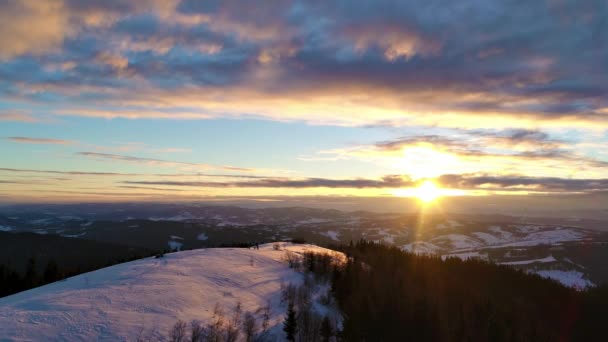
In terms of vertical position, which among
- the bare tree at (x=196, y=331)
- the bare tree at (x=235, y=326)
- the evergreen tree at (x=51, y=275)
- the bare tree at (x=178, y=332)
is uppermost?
the bare tree at (x=178, y=332)

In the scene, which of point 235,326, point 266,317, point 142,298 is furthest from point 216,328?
point 266,317

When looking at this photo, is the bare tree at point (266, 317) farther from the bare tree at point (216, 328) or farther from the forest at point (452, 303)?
the forest at point (452, 303)

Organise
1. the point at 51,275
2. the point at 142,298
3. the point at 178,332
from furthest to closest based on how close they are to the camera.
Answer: the point at 51,275 → the point at 142,298 → the point at 178,332

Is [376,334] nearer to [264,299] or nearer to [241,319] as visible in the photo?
[264,299]

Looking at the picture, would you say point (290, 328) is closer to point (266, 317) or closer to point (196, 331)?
point (266, 317)

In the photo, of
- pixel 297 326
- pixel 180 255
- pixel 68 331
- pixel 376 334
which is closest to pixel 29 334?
pixel 68 331

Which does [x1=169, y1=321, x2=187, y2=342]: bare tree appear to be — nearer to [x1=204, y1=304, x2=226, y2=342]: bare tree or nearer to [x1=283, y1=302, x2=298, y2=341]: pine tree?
[x1=204, y1=304, x2=226, y2=342]: bare tree

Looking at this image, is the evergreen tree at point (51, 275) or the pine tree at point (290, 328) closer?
the pine tree at point (290, 328)

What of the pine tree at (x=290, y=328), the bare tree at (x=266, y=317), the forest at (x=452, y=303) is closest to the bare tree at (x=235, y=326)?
the bare tree at (x=266, y=317)
